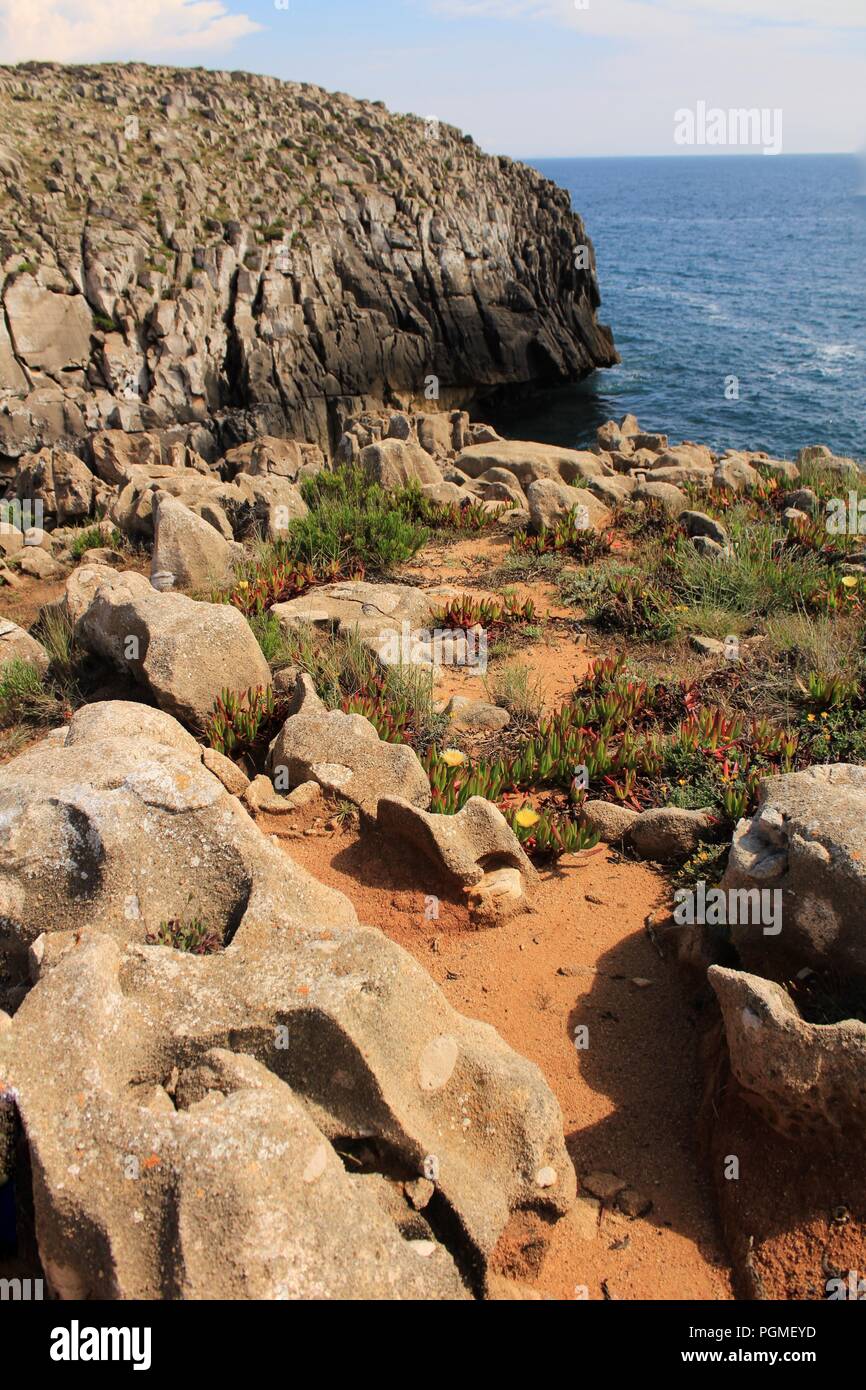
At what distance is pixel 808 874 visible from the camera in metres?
4.66

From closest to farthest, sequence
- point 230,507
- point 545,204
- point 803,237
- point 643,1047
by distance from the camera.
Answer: point 643,1047
point 230,507
point 545,204
point 803,237

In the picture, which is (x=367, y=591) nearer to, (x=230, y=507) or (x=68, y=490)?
(x=230, y=507)

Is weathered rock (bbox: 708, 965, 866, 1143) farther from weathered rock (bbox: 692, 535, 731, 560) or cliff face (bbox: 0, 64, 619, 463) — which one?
cliff face (bbox: 0, 64, 619, 463)

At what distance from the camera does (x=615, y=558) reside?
12.3 metres

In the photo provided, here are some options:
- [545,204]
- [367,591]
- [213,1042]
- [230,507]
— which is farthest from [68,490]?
[545,204]

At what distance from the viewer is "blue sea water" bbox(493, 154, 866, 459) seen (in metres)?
35.1

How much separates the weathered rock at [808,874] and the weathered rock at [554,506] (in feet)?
27.2

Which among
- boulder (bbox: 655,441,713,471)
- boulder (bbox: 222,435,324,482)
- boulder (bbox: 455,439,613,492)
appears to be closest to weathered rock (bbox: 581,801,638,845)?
boulder (bbox: 455,439,613,492)

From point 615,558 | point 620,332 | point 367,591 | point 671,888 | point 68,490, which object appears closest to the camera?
point 671,888

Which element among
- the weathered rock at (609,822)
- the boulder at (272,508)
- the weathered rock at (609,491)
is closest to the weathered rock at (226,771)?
the weathered rock at (609,822)

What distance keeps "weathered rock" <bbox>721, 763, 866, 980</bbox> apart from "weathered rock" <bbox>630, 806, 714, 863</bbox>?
1136mm

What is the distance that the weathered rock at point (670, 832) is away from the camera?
251 inches

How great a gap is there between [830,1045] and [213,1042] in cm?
251

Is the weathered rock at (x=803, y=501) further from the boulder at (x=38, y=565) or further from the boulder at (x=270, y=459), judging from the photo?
the boulder at (x=38, y=565)
